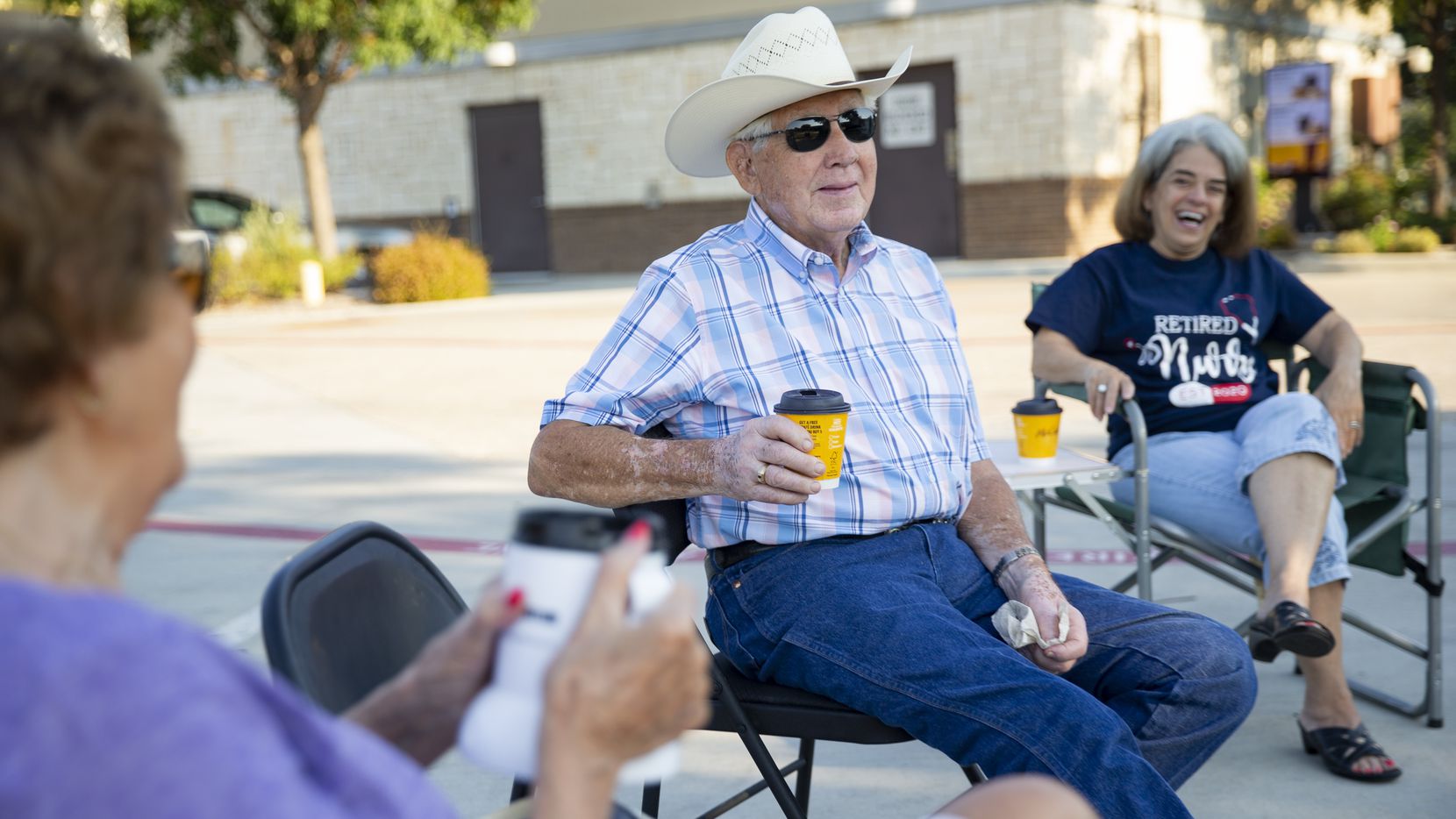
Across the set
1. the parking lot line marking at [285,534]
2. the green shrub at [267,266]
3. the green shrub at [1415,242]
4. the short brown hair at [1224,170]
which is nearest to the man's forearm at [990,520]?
the short brown hair at [1224,170]

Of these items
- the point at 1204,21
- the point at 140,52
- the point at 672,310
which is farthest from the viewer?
the point at 1204,21

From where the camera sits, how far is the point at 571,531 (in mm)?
1157

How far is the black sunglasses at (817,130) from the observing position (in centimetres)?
290

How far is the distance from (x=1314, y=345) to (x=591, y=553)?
335cm

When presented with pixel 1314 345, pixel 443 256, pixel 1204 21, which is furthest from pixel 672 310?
pixel 1204 21

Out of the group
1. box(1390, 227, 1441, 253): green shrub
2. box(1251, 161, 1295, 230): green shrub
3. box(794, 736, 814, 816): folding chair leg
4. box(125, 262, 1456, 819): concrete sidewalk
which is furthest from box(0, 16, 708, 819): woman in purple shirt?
box(1251, 161, 1295, 230): green shrub

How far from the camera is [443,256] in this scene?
17625 mm

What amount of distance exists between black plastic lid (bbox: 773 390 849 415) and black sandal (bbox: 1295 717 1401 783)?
1.80 metres

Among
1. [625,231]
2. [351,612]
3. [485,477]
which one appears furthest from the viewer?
[625,231]

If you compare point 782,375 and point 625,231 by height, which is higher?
point 782,375

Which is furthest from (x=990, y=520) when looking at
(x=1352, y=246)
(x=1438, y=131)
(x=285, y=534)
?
(x=1438, y=131)

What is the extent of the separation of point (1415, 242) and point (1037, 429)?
1561 cm

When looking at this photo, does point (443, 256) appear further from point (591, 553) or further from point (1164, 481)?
point (591, 553)

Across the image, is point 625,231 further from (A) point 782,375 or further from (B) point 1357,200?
(A) point 782,375
